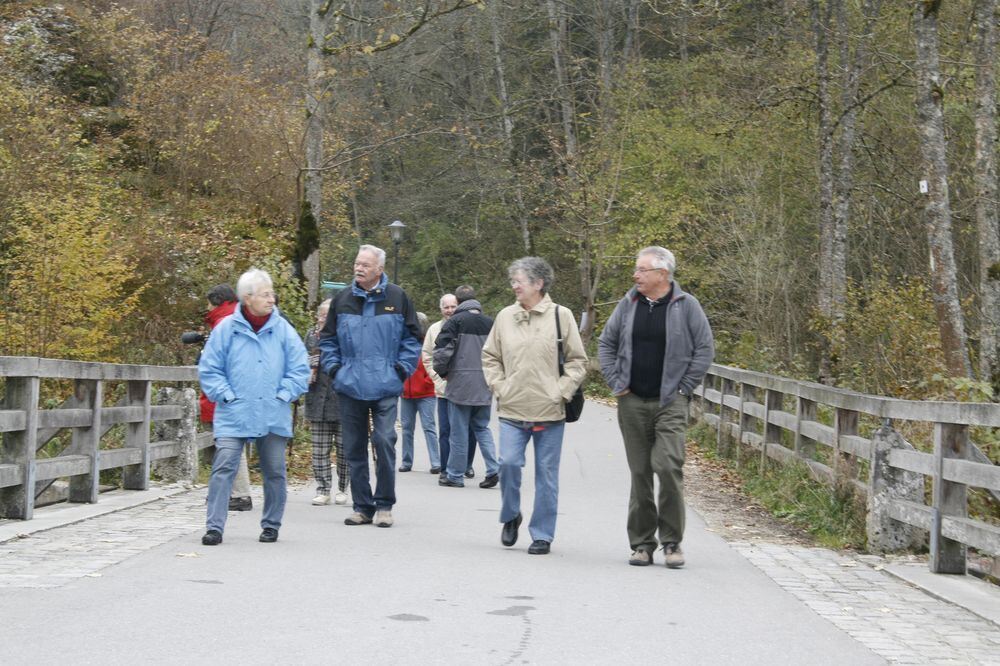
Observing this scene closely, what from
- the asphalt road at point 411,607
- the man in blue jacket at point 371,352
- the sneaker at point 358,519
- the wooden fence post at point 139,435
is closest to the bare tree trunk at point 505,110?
the wooden fence post at point 139,435

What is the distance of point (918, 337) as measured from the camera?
15992 mm

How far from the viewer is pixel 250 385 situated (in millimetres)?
8914

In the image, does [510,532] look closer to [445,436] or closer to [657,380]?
[657,380]

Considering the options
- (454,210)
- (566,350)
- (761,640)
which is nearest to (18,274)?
(566,350)

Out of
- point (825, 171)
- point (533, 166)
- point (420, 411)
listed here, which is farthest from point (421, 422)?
point (533, 166)

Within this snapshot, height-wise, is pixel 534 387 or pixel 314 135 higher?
pixel 314 135

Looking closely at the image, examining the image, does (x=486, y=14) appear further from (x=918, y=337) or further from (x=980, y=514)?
(x=980, y=514)

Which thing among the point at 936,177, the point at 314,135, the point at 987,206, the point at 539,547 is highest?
the point at 314,135

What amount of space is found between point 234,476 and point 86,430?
95.3 inches

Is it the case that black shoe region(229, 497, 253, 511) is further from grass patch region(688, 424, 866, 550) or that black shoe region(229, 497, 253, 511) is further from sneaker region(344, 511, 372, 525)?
grass patch region(688, 424, 866, 550)

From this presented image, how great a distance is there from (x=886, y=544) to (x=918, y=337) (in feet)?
23.1

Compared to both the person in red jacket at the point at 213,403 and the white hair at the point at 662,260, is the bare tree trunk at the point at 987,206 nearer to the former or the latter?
the white hair at the point at 662,260

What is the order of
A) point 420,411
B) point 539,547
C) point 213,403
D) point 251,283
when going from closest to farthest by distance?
point 539,547
point 251,283
point 213,403
point 420,411

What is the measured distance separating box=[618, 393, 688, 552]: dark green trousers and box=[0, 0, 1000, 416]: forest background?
282cm
